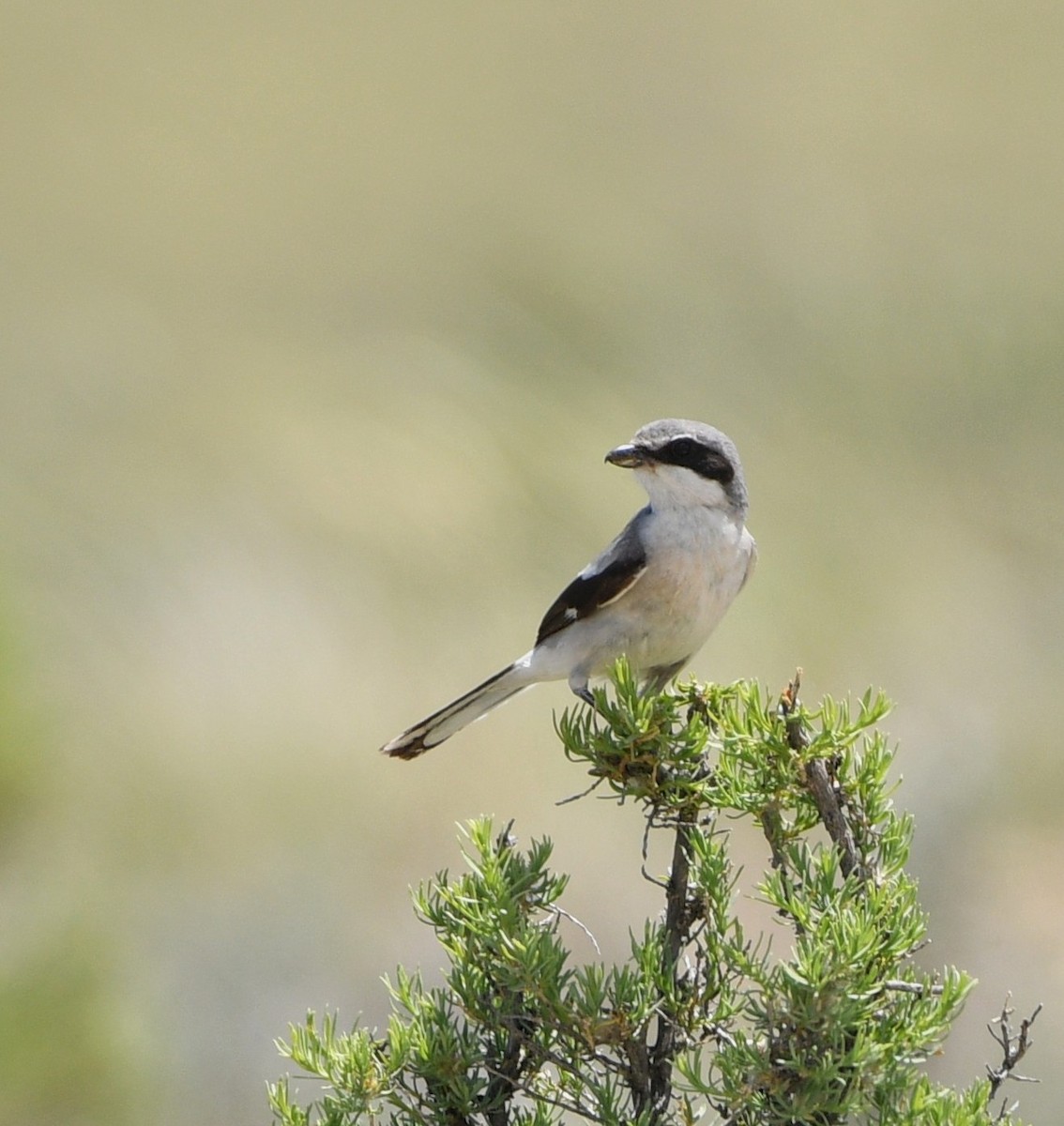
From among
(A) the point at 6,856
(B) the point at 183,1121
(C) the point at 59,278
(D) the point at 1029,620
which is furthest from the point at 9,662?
(D) the point at 1029,620

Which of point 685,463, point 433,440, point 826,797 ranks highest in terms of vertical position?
point 433,440

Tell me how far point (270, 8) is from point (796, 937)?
22123 mm

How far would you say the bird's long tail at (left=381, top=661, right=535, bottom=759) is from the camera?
4.90m

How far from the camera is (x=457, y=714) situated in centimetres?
514

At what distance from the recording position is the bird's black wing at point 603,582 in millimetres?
5027

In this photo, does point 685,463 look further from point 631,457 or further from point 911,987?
point 911,987

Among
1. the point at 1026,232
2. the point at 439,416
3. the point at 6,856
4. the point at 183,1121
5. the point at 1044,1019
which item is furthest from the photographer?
the point at 1026,232

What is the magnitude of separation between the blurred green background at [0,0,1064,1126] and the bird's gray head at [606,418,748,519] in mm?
3322

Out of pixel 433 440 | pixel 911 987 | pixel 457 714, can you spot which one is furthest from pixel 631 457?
pixel 433 440

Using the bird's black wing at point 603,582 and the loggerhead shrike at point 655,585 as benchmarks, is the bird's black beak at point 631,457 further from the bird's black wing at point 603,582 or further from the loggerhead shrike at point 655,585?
the bird's black wing at point 603,582

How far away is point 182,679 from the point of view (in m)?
12.6

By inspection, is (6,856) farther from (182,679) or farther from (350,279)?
(350,279)

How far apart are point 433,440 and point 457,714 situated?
949 centimetres

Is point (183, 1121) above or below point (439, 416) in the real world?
below
